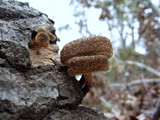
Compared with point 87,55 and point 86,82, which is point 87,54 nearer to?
point 87,55

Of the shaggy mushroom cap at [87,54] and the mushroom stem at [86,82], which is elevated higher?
the shaggy mushroom cap at [87,54]

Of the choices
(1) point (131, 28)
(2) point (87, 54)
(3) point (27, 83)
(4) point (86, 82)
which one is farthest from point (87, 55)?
(1) point (131, 28)

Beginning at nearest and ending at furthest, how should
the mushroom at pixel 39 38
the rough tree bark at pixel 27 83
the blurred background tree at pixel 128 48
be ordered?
the rough tree bark at pixel 27 83 < the mushroom at pixel 39 38 < the blurred background tree at pixel 128 48

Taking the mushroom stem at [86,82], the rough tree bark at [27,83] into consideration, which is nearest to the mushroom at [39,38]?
the rough tree bark at [27,83]

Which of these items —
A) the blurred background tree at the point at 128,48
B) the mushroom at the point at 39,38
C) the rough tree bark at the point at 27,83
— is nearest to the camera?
the rough tree bark at the point at 27,83

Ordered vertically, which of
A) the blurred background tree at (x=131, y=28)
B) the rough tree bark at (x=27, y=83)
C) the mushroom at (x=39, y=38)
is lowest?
the rough tree bark at (x=27, y=83)

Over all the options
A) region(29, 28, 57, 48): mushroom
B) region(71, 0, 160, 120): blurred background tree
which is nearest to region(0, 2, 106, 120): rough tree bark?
region(29, 28, 57, 48): mushroom

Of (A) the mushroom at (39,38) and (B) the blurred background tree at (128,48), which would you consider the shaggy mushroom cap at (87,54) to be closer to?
(A) the mushroom at (39,38)

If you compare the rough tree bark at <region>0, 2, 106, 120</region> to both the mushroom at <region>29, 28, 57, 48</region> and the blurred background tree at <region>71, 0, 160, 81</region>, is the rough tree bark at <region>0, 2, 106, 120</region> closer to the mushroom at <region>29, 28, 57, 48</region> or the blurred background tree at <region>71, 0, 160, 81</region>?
the mushroom at <region>29, 28, 57, 48</region>
